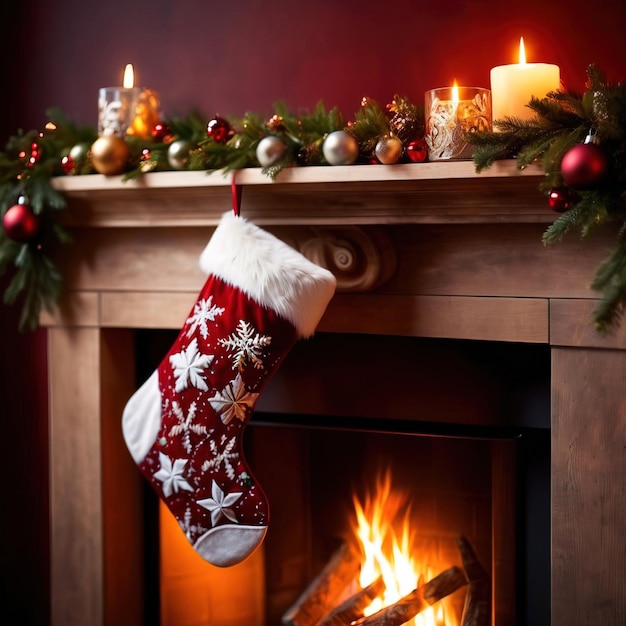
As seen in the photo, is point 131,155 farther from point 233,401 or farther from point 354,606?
point 354,606

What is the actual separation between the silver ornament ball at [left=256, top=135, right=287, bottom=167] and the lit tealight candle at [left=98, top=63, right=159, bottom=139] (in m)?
0.33

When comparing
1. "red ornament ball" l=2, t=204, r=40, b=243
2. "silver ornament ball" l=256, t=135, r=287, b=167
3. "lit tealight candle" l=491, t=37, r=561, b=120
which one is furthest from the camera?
"red ornament ball" l=2, t=204, r=40, b=243

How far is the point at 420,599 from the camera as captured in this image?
184 centimetres

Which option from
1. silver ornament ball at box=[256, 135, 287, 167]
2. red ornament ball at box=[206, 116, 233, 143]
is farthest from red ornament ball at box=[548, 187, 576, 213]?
red ornament ball at box=[206, 116, 233, 143]

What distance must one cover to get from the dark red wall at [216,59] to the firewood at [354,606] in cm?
68

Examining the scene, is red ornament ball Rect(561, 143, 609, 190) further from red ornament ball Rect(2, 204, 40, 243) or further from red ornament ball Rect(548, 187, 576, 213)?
red ornament ball Rect(2, 204, 40, 243)

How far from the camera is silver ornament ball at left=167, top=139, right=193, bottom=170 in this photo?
64.4 inches

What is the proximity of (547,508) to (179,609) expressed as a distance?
93 centimetres

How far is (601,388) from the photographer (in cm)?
149

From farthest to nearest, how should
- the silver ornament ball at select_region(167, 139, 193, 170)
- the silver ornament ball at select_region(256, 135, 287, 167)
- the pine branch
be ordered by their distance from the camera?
the silver ornament ball at select_region(167, 139, 193, 170) → the silver ornament ball at select_region(256, 135, 287, 167) → the pine branch

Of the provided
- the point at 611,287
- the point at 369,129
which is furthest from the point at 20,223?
the point at 611,287

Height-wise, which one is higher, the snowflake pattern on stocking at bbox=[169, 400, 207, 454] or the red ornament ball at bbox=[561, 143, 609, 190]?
the red ornament ball at bbox=[561, 143, 609, 190]

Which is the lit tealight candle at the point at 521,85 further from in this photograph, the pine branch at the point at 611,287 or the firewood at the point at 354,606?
the firewood at the point at 354,606

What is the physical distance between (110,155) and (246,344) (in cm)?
47
